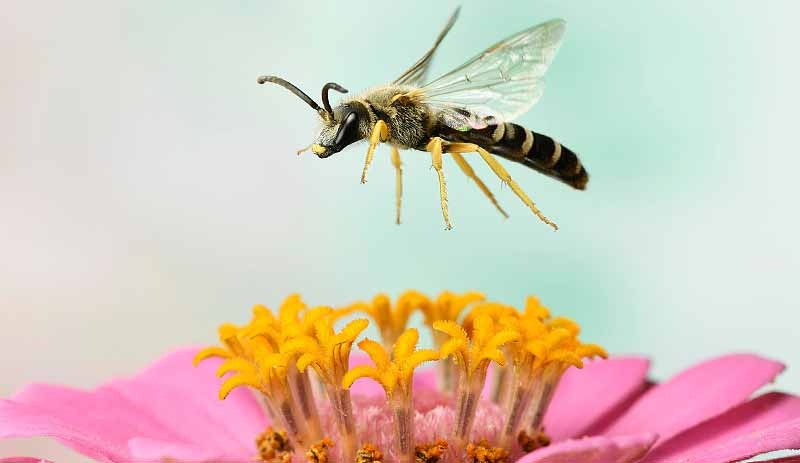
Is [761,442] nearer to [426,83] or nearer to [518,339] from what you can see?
[518,339]

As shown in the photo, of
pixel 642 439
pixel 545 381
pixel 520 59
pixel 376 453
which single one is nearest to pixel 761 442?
pixel 642 439

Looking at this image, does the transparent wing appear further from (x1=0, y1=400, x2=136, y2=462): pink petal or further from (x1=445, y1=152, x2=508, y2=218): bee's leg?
(x1=0, y1=400, x2=136, y2=462): pink petal

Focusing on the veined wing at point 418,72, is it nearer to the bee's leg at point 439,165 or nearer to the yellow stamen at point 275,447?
the bee's leg at point 439,165

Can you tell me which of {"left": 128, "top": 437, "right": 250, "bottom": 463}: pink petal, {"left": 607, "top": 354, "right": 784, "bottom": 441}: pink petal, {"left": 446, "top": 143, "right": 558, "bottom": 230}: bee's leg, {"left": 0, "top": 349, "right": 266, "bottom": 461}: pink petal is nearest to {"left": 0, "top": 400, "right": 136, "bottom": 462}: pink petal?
{"left": 0, "top": 349, "right": 266, "bottom": 461}: pink petal

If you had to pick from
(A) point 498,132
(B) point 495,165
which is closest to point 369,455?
(B) point 495,165

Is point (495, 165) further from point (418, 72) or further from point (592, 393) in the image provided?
point (592, 393)

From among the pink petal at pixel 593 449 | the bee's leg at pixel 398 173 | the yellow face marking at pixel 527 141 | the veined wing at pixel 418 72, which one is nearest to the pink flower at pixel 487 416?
the pink petal at pixel 593 449

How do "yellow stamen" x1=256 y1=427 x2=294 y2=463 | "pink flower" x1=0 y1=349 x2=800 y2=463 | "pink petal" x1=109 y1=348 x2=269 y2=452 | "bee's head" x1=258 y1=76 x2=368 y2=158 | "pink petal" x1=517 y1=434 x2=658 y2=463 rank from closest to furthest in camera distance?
1. "pink petal" x1=517 y1=434 x2=658 y2=463
2. "pink flower" x1=0 y1=349 x2=800 y2=463
3. "bee's head" x1=258 y1=76 x2=368 y2=158
4. "yellow stamen" x1=256 y1=427 x2=294 y2=463
5. "pink petal" x1=109 y1=348 x2=269 y2=452
